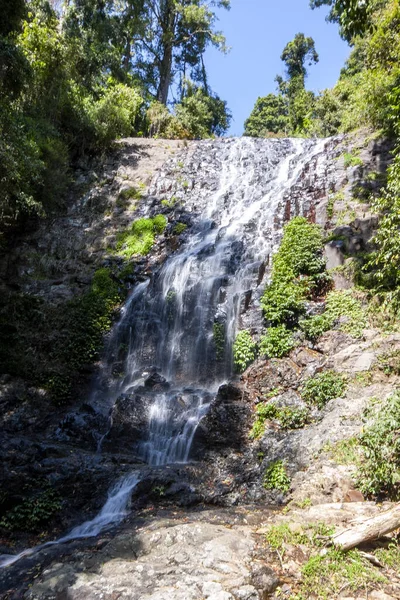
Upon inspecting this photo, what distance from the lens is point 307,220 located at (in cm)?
1495

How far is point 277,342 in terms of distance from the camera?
11625mm

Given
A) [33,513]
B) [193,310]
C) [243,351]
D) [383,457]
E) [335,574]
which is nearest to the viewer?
[335,574]

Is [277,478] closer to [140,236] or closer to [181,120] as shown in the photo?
[140,236]

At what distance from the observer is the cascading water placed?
1035 cm

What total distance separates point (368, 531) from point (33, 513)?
231 inches

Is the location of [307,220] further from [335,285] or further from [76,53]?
[76,53]

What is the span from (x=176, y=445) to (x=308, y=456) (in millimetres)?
3220

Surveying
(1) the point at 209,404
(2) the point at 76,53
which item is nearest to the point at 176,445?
(1) the point at 209,404

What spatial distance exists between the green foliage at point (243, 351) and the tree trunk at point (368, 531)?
21.9ft

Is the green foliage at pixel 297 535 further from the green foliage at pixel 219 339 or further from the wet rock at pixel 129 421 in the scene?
the green foliage at pixel 219 339

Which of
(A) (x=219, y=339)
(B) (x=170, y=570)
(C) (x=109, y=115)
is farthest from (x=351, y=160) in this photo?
(B) (x=170, y=570)

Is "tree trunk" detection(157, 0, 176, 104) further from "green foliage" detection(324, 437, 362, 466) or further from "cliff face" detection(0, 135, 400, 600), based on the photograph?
"green foliage" detection(324, 437, 362, 466)

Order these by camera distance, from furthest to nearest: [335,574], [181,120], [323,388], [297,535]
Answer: [181,120]
[323,388]
[297,535]
[335,574]

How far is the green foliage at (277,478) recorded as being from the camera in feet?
26.1
